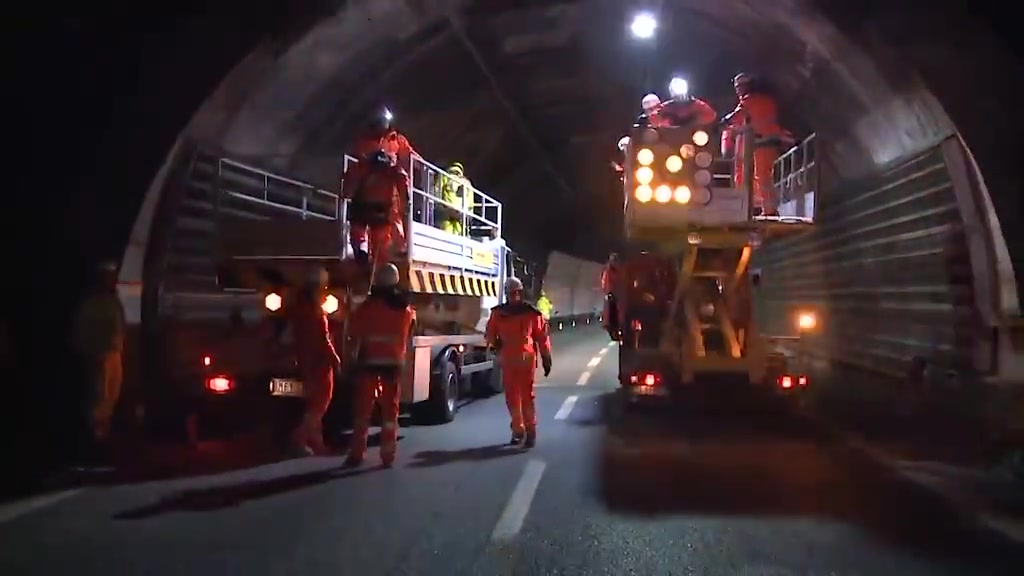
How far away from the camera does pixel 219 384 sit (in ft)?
34.0

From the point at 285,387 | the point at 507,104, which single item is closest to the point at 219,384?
the point at 285,387

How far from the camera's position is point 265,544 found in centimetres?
693

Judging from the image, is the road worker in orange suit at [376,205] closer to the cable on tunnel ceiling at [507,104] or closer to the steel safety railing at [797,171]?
the steel safety railing at [797,171]

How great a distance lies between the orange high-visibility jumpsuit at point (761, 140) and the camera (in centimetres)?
1184

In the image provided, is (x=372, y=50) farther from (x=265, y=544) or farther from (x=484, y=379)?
(x=265, y=544)

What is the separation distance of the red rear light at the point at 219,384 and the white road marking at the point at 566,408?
187 inches

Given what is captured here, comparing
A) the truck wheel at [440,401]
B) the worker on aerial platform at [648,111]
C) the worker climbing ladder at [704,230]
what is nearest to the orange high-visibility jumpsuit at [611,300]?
the worker climbing ladder at [704,230]

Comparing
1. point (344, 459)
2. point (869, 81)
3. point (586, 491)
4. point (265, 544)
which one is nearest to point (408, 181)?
point (344, 459)

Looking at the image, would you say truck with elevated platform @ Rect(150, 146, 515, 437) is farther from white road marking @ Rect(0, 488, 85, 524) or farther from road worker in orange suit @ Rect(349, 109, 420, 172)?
white road marking @ Rect(0, 488, 85, 524)

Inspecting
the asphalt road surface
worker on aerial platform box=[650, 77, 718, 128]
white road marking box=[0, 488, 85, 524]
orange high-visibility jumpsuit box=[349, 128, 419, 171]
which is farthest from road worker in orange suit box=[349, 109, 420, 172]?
white road marking box=[0, 488, 85, 524]

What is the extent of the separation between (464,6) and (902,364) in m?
7.90

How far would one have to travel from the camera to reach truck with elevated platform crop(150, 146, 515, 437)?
1052cm

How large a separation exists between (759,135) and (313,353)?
568 centimetres

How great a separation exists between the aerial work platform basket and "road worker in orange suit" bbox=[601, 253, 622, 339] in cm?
172
